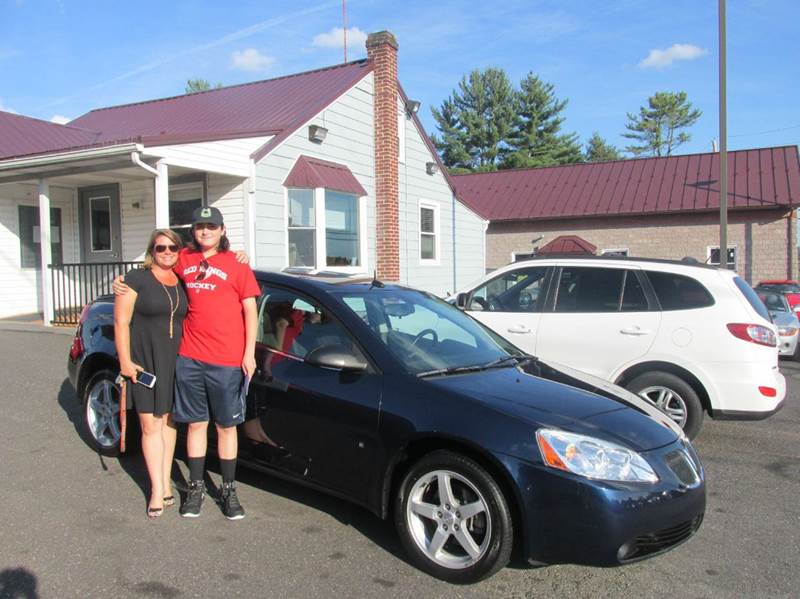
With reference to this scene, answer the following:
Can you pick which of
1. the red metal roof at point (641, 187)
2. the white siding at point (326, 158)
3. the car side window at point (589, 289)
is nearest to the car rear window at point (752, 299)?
the car side window at point (589, 289)

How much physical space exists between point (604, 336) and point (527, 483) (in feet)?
11.0

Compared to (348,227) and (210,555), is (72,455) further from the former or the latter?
(348,227)

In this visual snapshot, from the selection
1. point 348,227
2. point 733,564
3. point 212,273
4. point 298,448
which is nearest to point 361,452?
point 298,448

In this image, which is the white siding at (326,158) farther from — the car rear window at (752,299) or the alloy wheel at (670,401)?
the car rear window at (752,299)

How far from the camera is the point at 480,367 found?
4062mm

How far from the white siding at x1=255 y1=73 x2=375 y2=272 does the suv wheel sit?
5149 mm

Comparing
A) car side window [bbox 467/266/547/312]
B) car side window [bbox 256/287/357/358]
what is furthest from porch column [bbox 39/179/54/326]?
car side window [bbox 256/287/357/358]

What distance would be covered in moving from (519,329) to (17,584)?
15.2ft

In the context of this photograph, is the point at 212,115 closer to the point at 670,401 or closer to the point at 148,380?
the point at 148,380

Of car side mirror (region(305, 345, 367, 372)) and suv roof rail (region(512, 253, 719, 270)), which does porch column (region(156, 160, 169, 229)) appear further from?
car side mirror (region(305, 345, 367, 372))

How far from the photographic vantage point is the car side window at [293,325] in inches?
162

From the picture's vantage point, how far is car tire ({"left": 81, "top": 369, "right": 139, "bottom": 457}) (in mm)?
5102

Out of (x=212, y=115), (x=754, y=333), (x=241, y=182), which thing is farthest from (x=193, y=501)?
(x=212, y=115)

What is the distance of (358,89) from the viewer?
1434 cm
